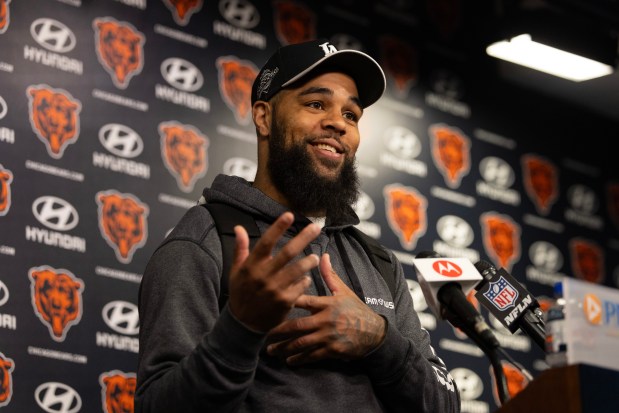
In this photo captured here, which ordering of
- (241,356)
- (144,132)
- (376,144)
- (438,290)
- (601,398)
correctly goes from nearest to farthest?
(601,398), (241,356), (438,290), (144,132), (376,144)

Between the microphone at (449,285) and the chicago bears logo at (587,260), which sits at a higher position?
the microphone at (449,285)

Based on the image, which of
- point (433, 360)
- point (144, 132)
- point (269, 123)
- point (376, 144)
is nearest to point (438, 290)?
point (433, 360)

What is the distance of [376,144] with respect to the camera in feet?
14.8

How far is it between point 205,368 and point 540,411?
1.94 feet

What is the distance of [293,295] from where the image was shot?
68.7 inches

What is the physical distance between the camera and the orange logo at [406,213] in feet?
14.7

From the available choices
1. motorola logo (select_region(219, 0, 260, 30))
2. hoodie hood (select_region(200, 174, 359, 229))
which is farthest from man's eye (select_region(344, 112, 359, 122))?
motorola logo (select_region(219, 0, 260, 30))

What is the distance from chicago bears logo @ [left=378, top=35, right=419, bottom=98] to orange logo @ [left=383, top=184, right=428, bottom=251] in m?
0.50

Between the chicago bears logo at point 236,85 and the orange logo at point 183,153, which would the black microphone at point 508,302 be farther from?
the chicago bears logo at point 236,85

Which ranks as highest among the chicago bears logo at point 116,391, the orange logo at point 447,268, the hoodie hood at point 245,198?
the hoodie hood at point 245,198

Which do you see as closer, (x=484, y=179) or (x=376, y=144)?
(x=376, y=144)

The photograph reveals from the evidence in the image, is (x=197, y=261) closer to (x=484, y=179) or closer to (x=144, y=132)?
(x=144, y=132)

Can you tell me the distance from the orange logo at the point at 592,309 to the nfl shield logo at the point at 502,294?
455 millimetres

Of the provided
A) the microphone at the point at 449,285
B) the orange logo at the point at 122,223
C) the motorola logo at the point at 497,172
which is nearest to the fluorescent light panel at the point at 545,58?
the motorola logo at the point at 497,172
